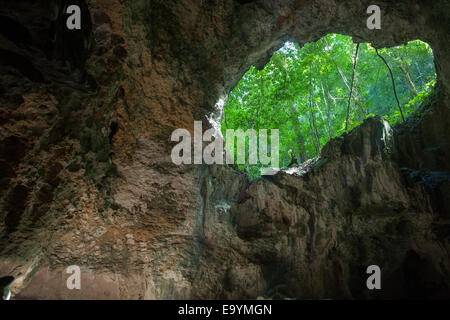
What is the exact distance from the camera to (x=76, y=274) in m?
3.90

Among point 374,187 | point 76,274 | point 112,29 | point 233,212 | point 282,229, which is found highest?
point 112,29

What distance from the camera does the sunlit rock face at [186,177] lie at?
3125mm

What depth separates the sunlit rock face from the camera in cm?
312

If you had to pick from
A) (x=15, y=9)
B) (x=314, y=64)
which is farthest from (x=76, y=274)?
(x=314, y=64)

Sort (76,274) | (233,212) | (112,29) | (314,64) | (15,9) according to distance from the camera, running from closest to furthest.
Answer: (15,9)
(112,29)
(76,274)
(233,212)
(314,64)

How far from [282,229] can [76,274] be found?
3.90 m

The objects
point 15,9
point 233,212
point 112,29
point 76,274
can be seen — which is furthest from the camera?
point 233,212

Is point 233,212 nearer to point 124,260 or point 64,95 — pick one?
point 124,260

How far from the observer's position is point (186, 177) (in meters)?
4.36
